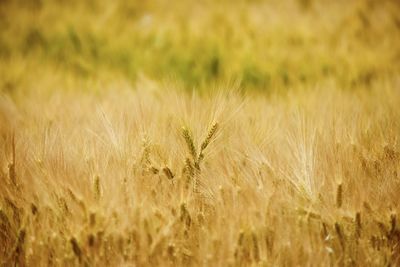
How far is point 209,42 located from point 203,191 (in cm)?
138

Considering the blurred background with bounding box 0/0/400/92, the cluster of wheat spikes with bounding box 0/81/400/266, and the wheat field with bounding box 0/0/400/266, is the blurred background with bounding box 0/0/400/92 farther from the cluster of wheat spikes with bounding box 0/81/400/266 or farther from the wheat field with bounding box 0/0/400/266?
the cluster of wheat spikes with bounding box 0/81/400/266

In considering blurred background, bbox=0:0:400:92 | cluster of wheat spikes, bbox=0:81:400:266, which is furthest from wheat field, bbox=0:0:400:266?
blurred background, bbox=0:0:400:92

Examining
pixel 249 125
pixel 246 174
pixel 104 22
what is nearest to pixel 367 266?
pixel 246 174

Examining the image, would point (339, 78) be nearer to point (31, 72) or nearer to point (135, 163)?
point (135, 163)

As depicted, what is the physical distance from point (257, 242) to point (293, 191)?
0.20m

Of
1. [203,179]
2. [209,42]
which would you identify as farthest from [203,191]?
[209,42]

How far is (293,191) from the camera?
95 centimetres

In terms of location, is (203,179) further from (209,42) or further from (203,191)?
(209,42)

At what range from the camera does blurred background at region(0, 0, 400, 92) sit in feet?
6.42

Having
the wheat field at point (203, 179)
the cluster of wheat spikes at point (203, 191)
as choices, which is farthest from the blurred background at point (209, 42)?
the cluster of wheat spikes at point (203, 191)

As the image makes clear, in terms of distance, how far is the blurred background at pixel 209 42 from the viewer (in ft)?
6.42

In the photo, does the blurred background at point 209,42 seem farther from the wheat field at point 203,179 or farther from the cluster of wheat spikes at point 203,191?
the cluster of wheat spikes at point 203,191

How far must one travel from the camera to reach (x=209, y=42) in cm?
217

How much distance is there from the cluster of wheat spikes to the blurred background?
73 cm
